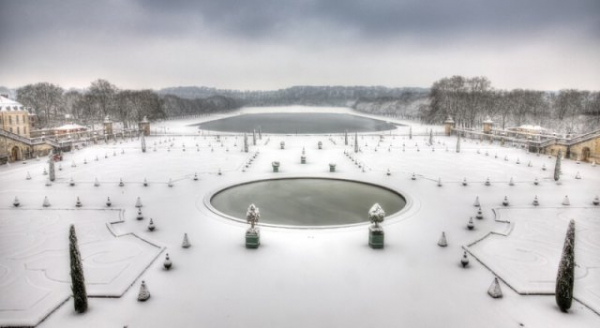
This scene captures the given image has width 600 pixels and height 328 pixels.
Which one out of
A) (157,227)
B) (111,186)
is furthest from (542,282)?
(111,186)

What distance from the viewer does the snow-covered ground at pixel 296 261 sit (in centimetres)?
1339

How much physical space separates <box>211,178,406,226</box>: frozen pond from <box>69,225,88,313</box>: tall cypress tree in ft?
37.8

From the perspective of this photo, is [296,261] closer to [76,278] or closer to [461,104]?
[76,278]

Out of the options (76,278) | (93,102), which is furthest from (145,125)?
(76,278)

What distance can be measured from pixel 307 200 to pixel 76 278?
1750 cm

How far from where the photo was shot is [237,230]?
71.4 feet

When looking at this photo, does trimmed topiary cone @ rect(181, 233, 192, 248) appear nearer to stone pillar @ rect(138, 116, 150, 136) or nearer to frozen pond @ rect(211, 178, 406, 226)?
frozen pond @ rect(211, 178, 406, 226)

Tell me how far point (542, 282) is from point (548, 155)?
4119 cm

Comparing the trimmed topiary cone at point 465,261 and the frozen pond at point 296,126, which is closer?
the trimmed topiary cone at point 465,261

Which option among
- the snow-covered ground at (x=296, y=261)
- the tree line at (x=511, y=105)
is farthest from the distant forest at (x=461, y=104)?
the snow-covered ground at (x=296, y=261)

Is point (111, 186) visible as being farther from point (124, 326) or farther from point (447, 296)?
point (447, 296)

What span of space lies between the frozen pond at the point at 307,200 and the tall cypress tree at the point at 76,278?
1152 cm

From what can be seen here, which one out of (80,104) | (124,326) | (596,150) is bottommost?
(124,326)

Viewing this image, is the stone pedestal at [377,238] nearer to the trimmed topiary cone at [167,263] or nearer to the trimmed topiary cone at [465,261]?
the trimmed topiary cone at [465,261]
